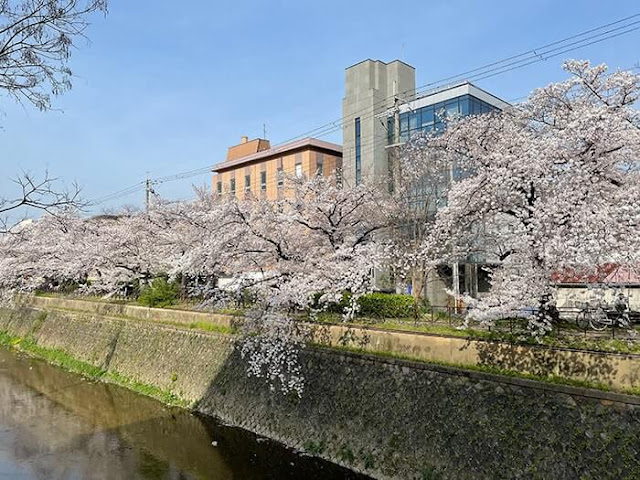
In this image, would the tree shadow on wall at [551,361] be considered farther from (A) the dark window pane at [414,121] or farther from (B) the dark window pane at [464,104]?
(A) the dark window pane at [414,121]

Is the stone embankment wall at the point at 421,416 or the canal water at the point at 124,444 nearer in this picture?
the stone embankment wall at the point at 421,416

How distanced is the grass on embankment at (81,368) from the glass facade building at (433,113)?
64.3 feet

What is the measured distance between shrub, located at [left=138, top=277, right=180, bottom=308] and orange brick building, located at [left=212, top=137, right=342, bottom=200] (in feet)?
60.5

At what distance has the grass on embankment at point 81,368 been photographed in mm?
19047

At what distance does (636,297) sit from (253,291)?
17.9 metres

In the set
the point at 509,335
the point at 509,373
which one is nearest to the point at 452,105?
the point at 509,335

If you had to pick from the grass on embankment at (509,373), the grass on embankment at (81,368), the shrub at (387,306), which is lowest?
the grass on embankment at (81,368)

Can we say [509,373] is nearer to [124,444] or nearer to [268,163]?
[124,444]

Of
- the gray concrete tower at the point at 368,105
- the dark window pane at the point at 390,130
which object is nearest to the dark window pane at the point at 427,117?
the dark window pane at the point at 390,130

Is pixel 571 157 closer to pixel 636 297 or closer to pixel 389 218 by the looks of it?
pixel 389 218

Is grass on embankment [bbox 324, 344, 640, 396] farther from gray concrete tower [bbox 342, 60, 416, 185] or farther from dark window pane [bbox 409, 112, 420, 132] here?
gray concrete tower [bbox 342, 60, 416, 185]

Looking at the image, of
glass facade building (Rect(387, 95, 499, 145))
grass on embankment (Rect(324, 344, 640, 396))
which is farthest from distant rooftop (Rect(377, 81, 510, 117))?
grass on embankment (Rect(324, 344, 640, 396))

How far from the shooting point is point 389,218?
19578 millimetres

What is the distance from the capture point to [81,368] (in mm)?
24250
